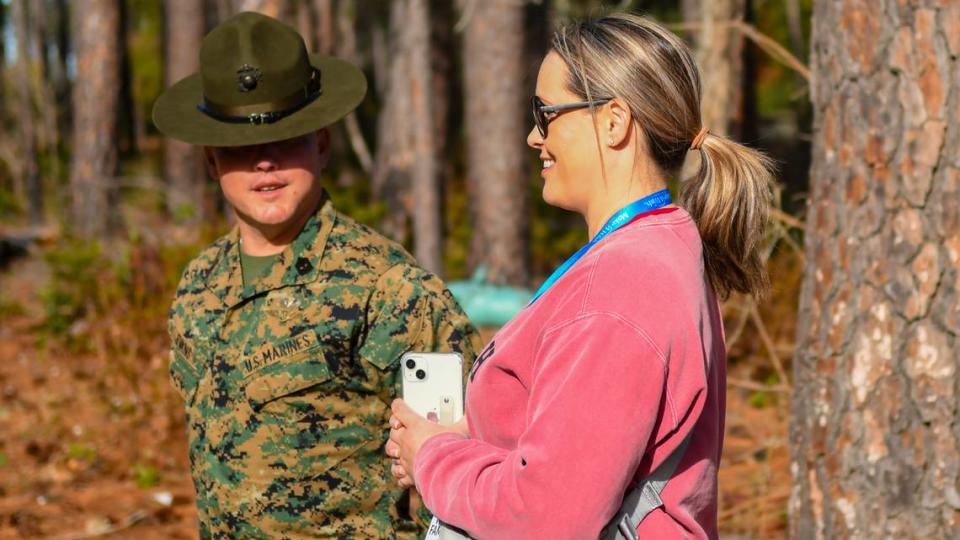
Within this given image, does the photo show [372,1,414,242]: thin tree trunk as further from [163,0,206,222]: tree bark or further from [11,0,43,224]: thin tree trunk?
[11,0,43,224]: thin tree trunk

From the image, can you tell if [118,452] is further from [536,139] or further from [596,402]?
[596,402]

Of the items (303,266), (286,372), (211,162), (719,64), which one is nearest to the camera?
(286,372)

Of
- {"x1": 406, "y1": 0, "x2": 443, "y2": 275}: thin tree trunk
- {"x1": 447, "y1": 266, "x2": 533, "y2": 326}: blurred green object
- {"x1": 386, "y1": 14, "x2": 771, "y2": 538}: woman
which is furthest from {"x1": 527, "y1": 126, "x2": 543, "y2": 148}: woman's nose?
{"x1": 406, "y1": 0, "x2": 443, "y2": 275}: thin tree trunk

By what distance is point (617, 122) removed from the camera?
188cm

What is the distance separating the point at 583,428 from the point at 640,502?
0.75ft

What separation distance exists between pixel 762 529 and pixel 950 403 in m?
2.04

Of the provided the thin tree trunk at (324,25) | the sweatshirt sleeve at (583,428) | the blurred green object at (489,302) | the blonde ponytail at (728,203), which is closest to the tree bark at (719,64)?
the blurred green object at (489,302)

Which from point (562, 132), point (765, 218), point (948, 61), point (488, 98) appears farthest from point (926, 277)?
point (488, 98)

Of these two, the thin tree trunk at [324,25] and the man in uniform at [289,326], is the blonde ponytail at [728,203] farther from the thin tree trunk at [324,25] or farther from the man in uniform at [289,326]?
the thin tree trunk at [324,25]

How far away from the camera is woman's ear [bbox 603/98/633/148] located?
6.12 feet

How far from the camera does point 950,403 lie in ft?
11.0

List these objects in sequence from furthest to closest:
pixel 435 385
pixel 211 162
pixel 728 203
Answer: pixel 211 162 < pixel 435 385 < pixel 728 203

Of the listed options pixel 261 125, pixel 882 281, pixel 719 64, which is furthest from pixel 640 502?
pixel 719 64

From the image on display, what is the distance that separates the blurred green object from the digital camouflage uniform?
16.1 feet
